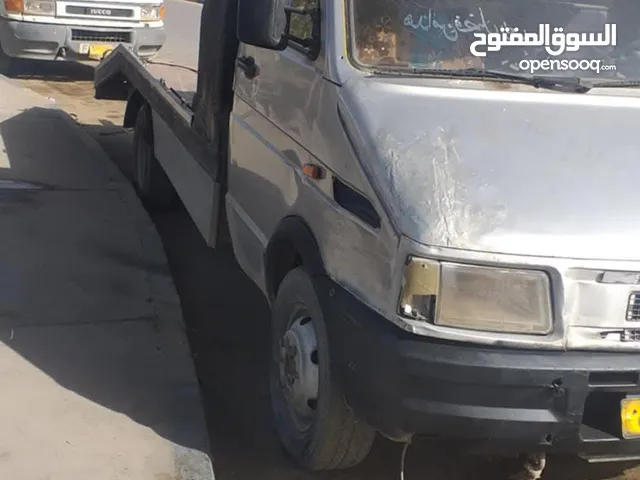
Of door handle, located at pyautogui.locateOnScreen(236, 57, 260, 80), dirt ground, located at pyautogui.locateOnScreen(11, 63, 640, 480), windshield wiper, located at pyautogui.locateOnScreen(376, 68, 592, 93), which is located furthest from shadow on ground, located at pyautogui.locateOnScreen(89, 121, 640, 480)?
windshield wiper, located at pyautogui.locateOnScreen(376, 68, 592, 93)

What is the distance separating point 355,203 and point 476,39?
2.91ft

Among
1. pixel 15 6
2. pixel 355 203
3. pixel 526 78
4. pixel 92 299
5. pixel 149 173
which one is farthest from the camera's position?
pixel 15 6

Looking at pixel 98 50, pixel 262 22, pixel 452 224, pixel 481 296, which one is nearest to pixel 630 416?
pixel 481 296

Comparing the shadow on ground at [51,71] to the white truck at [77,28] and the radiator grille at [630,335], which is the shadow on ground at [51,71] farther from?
the radiator grille at [630,335]

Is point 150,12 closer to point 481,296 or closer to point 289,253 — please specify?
point 289,253

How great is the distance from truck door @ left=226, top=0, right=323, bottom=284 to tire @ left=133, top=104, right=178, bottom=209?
240cm

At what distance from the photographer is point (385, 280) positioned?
124 inches

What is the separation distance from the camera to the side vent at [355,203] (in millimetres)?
3256

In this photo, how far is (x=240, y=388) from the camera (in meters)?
4.77

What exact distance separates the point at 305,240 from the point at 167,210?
13.0ft

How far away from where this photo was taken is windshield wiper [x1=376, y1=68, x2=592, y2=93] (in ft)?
12.0

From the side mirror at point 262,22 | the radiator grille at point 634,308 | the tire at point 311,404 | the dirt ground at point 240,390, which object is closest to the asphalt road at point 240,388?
the dirt ground at point 240,390

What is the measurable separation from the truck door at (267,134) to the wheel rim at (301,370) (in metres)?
0.58

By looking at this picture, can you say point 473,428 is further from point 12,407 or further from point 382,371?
point 12,407
